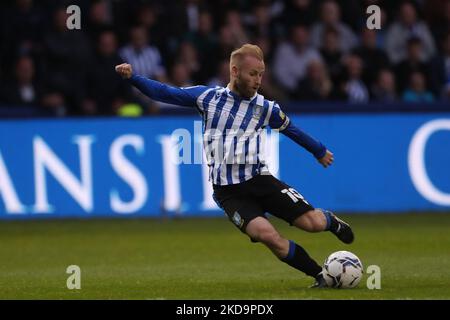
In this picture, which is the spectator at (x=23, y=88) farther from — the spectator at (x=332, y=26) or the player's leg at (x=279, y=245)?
the player's leg at (x=279, y=245)

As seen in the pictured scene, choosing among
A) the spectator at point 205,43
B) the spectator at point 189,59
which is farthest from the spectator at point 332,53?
the spectator at point 189,59

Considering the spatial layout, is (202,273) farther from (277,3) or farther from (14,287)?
(277,3)

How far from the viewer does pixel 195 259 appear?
39.8 ft

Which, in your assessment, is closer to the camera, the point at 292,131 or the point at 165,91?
the point at 165,91

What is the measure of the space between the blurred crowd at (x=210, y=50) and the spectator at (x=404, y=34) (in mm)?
16

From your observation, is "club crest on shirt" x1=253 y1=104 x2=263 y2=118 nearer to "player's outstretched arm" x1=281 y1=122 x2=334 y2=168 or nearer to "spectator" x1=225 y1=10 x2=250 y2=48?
"player's outstretched arm" x1=281 y1=122 x2=334 y2=168

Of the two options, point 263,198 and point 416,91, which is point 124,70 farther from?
point 416,91

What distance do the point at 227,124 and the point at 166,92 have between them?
21.3 inches

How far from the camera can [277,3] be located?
1934cm

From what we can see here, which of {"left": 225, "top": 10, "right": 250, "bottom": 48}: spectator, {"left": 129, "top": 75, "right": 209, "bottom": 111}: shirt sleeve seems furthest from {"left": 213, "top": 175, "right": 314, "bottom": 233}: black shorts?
{"left": 225, "top": 10, "right": 250, "bottom": 48}: spectator

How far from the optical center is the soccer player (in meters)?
9.38

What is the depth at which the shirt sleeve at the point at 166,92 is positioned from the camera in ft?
30.9

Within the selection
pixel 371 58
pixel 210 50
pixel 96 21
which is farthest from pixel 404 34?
pixel 96 21
